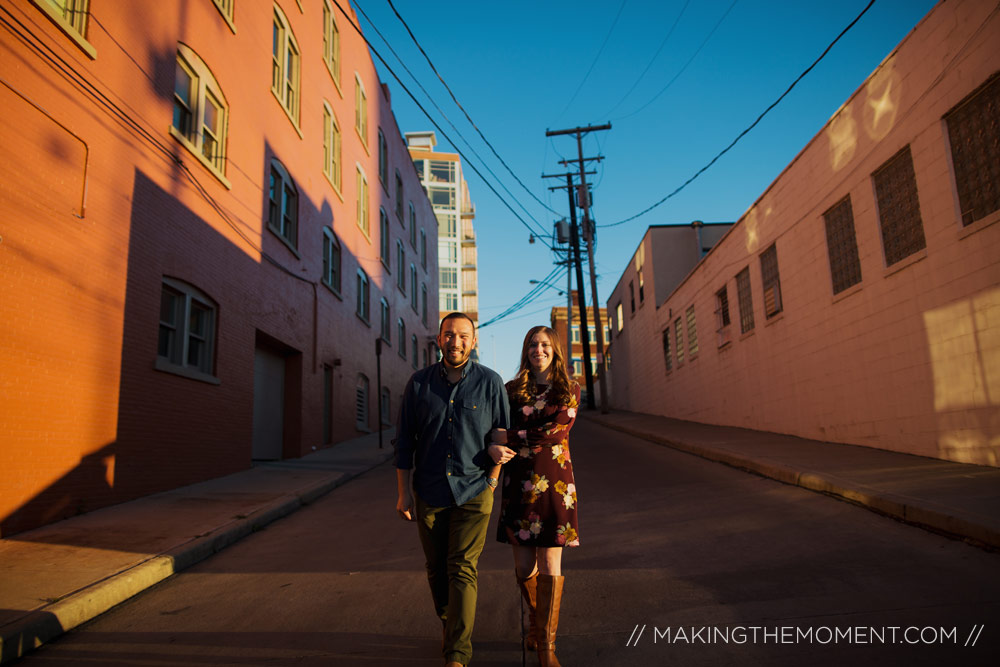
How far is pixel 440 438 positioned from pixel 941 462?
720cm

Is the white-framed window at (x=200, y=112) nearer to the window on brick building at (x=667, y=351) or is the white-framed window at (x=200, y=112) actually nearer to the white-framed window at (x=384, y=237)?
the white-framed window at (x=384, y=237)

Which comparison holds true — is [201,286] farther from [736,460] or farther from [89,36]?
[736,460]

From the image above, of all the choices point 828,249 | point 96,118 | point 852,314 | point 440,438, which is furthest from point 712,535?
point 96,118

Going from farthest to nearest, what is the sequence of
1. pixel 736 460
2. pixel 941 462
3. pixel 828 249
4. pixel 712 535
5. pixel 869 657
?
1. pixel 828 249
2. pixel 736 460
3. pixel 941 462
4. pixel 712 535
5. pixel 869 657

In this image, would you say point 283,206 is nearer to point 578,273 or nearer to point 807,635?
point 807,635

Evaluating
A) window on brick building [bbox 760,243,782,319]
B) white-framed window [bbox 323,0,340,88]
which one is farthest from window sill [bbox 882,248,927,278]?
white-framed window [bbox 323,0,340,88]

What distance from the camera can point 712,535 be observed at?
17.8 feet

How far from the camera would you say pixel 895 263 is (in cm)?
881

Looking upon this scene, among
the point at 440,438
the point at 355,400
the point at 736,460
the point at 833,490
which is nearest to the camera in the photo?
the point at 440,438

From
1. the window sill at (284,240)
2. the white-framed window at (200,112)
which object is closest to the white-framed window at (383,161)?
the window sill at (284,240)

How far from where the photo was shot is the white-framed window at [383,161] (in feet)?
81.1

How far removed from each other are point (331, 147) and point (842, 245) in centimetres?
1369

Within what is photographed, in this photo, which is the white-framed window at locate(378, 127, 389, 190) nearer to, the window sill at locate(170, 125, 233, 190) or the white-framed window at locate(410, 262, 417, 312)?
the white-framed window at locate(410, 262, 417, 312)

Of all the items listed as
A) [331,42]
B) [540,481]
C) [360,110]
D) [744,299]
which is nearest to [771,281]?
[744,299]
